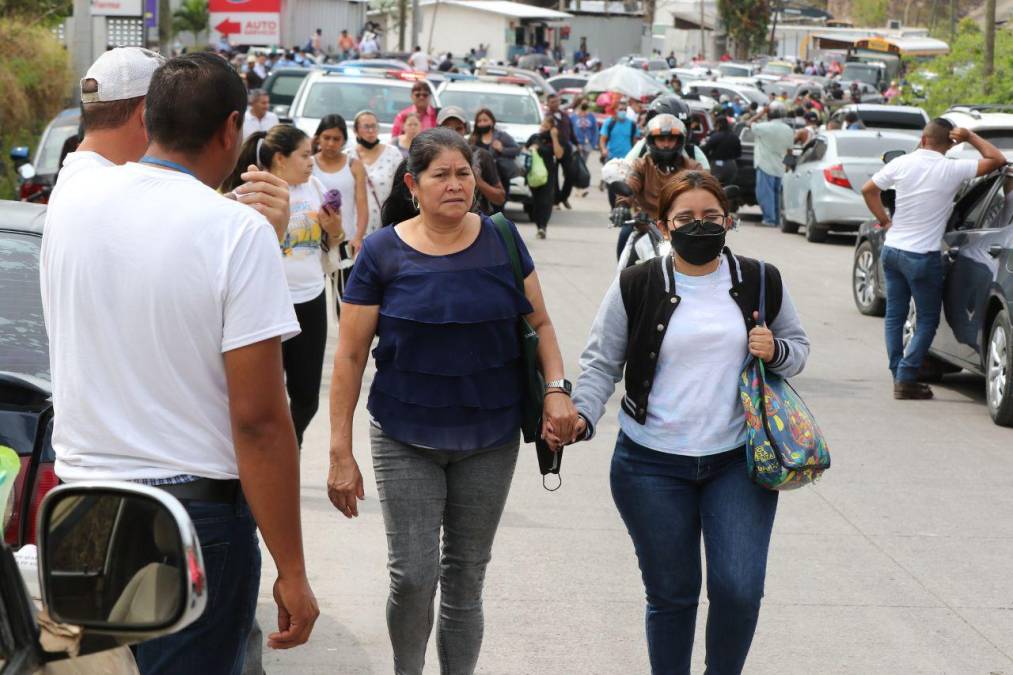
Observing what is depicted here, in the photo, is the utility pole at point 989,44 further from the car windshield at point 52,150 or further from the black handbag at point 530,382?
the black handbag at point 530,382

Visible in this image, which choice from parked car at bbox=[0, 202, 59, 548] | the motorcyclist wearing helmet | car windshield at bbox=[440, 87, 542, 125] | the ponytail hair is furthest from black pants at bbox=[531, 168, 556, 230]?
parked car at bbox=[0, 202, 59, 548]

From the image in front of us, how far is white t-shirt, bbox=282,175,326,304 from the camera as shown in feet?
23.1

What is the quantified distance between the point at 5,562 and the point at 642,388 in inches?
104

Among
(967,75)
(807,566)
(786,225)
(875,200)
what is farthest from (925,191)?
(967,75)

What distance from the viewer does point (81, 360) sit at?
3170 mm

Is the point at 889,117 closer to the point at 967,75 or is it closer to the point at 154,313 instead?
the point at 967,75

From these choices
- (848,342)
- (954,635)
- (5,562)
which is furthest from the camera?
(848,342)

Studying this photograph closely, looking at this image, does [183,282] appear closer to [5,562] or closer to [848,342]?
[5,562]

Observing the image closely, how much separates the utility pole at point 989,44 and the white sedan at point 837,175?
5558mm

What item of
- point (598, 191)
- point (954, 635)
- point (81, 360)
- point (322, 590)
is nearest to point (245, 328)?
point (81, 360)

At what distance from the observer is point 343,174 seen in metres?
9.78

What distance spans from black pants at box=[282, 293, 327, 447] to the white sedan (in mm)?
14617

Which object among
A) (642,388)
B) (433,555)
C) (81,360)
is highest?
(81,360)

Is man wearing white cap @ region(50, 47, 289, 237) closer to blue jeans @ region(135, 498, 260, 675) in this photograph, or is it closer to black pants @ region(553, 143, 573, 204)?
blue jeans @ region(135, 498, 260, 675)
